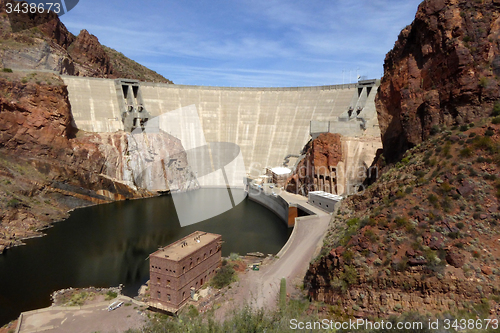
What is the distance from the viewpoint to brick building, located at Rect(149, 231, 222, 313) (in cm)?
1808

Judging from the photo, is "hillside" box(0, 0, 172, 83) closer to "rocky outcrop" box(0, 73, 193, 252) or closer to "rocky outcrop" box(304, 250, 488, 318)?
"rocky outcrop" box(0, 73, 193, 252)

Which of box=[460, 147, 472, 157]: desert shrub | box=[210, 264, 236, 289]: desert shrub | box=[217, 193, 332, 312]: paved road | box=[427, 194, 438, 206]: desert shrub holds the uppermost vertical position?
box=[460, 147, 472, 157]: desert shrub

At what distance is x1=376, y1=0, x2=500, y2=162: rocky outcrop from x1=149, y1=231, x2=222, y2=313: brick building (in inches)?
540

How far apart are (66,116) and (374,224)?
42.9 meters

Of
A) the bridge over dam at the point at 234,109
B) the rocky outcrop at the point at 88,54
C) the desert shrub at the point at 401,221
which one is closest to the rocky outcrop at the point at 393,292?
the desert shrub at the point at 401,221

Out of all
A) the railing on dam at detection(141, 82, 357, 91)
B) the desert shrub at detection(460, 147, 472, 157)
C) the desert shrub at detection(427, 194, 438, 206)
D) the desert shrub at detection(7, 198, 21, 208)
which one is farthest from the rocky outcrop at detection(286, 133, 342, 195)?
the desert shrub at detection(7, 198, 21, 208)

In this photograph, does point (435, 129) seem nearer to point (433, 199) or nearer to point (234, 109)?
point (433, 199)

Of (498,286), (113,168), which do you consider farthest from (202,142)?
(498,286)

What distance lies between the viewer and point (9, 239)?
29188 millimetres

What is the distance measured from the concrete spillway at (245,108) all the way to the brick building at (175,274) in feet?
→ 111

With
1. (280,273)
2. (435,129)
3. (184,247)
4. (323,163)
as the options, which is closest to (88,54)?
(323,163)

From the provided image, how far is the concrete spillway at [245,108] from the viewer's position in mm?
50688

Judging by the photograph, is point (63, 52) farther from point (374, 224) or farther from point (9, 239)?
point (374, 224)

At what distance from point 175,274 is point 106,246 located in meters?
14.1
